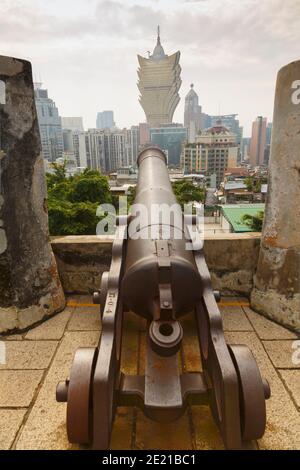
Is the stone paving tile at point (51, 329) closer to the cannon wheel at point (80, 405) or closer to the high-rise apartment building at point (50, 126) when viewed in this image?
the cannon wheel at point (80, 405)

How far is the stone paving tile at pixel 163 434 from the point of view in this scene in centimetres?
199

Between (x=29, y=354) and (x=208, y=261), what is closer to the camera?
(x=29, y=354)

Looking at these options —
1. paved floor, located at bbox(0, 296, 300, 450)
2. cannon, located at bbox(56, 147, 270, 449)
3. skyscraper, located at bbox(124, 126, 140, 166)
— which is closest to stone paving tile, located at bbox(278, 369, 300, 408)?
paved floor, located at bbox(0, 296, 300, 450)

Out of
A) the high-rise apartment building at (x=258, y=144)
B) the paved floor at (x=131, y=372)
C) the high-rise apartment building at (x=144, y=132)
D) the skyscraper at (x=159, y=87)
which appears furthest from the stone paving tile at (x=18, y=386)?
the skyscraper at (x=159, y=87)

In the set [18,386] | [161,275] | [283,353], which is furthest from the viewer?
[283,353]

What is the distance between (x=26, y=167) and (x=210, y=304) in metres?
2.04

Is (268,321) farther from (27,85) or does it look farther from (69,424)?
(27,85)

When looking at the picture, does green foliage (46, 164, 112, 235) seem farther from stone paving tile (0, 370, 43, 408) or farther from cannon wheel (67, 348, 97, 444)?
cannon wheel (67, 348, 97, 444)

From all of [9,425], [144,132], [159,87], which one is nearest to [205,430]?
[9,425]

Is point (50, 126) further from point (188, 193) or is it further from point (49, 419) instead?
point (49, 419)

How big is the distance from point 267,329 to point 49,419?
205 cm

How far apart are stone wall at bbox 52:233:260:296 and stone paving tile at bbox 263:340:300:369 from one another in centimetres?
89

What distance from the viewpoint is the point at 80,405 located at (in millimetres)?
1834

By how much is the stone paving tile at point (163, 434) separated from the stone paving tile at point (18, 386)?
831 millimetres
